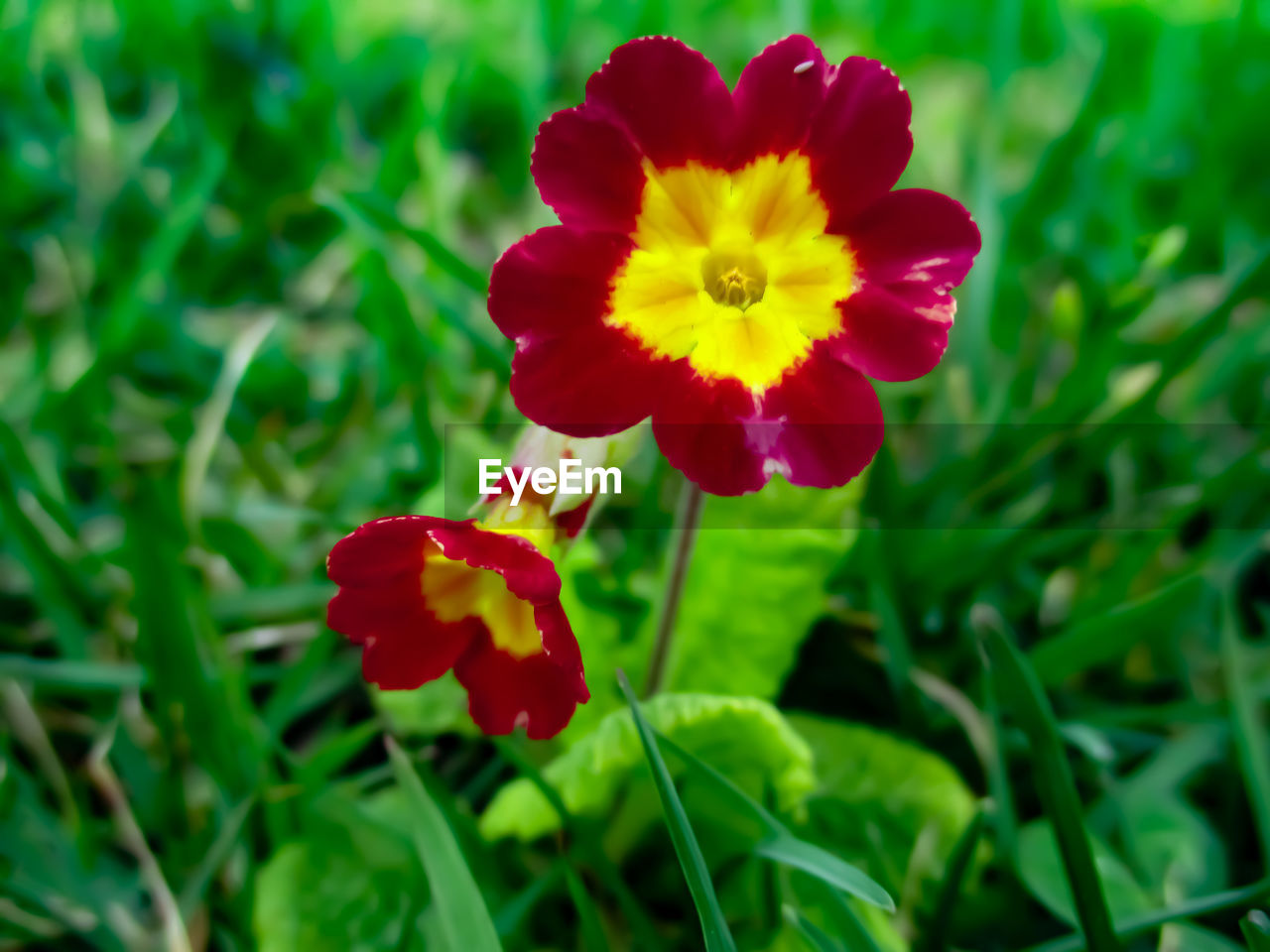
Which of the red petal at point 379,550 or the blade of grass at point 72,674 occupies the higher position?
the blade of grass at point 72,674

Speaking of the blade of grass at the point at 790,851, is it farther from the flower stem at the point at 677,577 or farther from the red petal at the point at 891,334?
the red petal at the point at 891,334

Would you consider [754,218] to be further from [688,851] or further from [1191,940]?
[1191,940]

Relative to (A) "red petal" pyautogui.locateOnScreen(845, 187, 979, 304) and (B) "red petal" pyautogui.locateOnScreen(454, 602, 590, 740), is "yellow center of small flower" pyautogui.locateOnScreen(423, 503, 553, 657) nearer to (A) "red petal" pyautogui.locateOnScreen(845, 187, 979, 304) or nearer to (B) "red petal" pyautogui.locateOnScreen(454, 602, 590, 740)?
(B) "red petal" pyautogui.locateOnScreen(454, 602, 590, 740)

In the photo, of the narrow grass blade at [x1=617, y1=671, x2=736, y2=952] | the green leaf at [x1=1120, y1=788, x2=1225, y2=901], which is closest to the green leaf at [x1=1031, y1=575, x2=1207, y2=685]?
the green leaf at [x1=1120, y1=788, x2=1225, y2=901]

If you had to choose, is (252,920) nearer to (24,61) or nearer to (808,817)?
(808,817)

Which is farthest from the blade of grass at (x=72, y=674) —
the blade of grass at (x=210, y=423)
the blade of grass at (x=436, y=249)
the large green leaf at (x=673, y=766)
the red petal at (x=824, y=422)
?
the red petal at (x=824, y=422)

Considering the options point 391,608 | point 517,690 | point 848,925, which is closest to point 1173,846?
point 848,925
